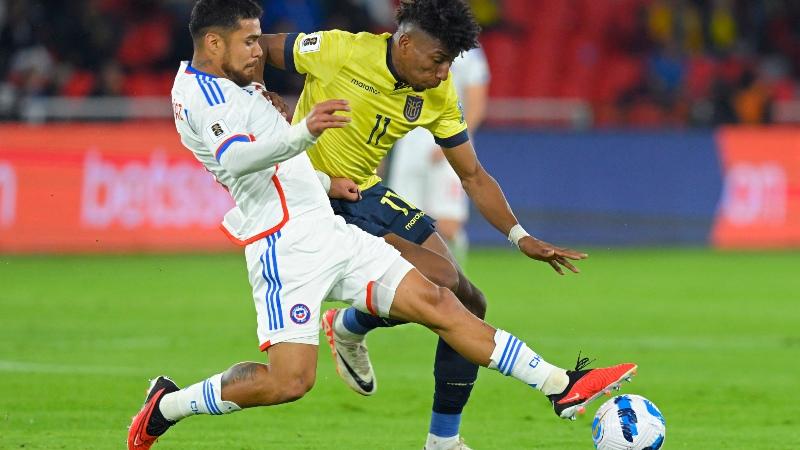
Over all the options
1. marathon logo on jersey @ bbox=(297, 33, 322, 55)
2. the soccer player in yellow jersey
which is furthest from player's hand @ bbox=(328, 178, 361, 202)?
marathon logo on jersey @ bbox=(297, 33, 322, 55)

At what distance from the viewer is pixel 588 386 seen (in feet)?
20.0

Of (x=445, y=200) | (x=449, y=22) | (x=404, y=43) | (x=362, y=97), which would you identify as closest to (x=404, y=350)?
(x=445, y=200)

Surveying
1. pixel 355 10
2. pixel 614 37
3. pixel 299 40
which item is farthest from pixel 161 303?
pixel 614 37

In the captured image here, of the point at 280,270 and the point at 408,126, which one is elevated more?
the point at 408,126

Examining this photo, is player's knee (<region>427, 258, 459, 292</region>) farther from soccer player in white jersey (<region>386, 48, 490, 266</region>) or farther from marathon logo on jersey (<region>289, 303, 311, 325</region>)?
soccer player in white jersey (<region>386, 48, 490, 266</region>)

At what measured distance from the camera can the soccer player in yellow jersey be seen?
668 cm

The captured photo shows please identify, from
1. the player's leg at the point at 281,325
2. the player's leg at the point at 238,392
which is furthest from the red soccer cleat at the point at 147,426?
the player's leg at the point at 281,325

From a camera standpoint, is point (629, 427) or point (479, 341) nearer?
point (629, 427)

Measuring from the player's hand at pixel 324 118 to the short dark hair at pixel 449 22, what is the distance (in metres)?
0.85

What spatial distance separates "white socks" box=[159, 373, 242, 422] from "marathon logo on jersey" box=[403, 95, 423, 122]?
1620 millimetres

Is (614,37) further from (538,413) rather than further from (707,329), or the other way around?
(538,413)

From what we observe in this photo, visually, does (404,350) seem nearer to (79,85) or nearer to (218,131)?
(218,131)

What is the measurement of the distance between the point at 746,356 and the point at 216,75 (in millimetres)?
A: 5590

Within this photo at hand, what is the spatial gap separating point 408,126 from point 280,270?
1.22 meters
